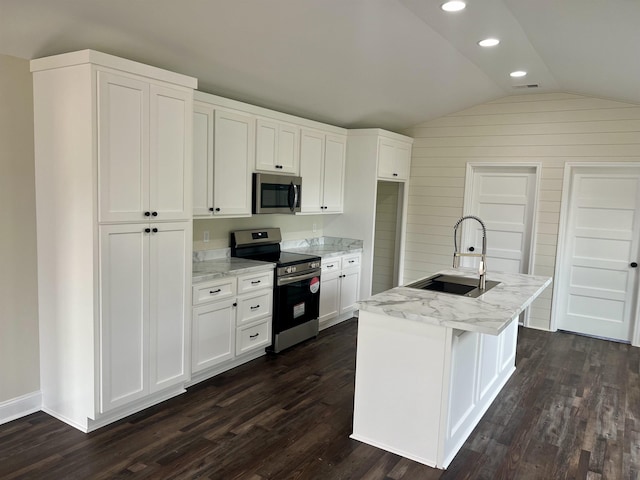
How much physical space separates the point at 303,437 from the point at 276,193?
2343 mm

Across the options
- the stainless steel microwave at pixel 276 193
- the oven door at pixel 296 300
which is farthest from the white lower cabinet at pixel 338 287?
the stainless steel microwave at pixel 276 193

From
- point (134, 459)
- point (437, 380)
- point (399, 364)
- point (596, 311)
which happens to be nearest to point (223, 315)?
point (134, 459)

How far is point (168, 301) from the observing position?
3229mm

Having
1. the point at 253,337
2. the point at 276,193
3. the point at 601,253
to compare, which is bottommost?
the point at 253,337

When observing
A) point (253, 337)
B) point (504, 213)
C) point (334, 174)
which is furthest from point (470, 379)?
point (504, 213)

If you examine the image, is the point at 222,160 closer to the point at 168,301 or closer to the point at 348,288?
the point at 168,301

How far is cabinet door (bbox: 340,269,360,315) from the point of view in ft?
17.5

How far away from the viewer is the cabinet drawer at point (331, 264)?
4949 millimetres

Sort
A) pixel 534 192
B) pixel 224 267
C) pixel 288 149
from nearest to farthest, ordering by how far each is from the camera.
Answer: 1. pixel 224 267
2. pixel 288 149
3. pixel 534 192

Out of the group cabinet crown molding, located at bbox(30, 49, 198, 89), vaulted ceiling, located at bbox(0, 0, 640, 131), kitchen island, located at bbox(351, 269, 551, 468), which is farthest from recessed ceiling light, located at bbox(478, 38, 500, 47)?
cabinet crown molding, located at bbox(30, 49, 198, 89)

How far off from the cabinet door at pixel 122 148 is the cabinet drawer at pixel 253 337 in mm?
1452

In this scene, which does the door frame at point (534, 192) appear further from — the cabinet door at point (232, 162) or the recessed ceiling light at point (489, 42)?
the cabinet door at point (232, 162)

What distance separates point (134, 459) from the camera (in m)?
2.65

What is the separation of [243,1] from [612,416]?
3.79 metres
